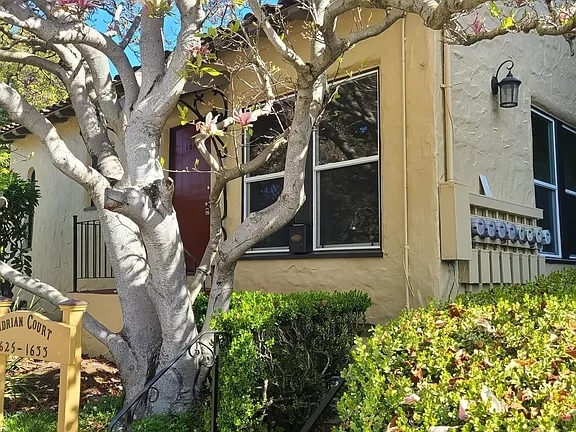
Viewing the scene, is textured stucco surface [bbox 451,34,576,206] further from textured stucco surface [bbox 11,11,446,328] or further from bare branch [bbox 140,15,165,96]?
bare branch [bbox 140,15,165,96]

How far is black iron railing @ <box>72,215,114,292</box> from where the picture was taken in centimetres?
1041

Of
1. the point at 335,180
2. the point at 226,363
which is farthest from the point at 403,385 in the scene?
the point at 335,180

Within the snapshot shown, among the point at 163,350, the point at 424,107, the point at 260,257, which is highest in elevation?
the point at 424,107

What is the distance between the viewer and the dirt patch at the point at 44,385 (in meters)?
6.26

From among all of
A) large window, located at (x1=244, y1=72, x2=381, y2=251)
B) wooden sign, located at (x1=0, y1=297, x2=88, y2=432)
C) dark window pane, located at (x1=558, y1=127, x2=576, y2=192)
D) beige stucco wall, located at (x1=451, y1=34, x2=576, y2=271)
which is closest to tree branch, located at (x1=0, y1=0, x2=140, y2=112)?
large window, located at (x1=244, y1=72, x2=381, y2=251)

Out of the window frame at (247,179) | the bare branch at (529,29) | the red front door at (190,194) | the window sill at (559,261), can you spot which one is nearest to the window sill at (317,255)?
the window frame at (247,179)

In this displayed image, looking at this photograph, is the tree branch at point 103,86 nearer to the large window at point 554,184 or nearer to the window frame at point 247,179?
the window frame at point 247,179

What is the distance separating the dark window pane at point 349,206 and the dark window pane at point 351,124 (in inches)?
7.1

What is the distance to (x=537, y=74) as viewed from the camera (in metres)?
7.27

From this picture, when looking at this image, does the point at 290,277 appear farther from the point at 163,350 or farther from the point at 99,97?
the point at 99,97

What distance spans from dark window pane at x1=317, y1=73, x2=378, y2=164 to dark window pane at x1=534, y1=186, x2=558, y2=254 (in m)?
2.65

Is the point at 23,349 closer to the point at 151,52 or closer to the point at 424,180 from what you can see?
the point at 151,52

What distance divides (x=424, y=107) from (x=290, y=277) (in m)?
2.42

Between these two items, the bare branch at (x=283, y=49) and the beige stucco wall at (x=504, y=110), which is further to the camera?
the beige stucco wall at (x=504, y=110)
